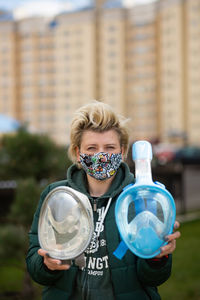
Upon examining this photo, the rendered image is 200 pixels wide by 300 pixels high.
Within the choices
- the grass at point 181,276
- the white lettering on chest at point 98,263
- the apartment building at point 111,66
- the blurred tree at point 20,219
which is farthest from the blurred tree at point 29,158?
the apartment building at point 111,66

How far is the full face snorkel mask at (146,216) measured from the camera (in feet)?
4.17

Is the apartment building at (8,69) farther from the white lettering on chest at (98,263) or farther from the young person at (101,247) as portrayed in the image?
the white lettering on chest at (98,263)

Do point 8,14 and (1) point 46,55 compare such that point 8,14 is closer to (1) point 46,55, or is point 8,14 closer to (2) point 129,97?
(1) point 46,55

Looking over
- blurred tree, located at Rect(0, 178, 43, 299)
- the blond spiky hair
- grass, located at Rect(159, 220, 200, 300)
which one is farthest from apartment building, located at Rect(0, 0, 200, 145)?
the blond spiky hair

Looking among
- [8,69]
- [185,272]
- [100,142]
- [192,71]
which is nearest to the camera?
[100,142]

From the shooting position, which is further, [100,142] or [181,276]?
[181,276]

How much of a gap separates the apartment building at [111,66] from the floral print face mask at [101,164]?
42.7 metres

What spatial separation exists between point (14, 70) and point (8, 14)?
976 centimetres

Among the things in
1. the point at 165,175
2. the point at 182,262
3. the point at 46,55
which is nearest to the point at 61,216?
the point at 182,262

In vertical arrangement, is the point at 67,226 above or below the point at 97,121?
below

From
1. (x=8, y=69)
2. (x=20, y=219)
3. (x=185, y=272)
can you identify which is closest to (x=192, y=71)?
(x=8, y=69)

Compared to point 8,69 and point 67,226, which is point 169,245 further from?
point 8,69

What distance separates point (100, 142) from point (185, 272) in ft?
11.4

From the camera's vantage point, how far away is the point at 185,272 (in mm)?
4500
